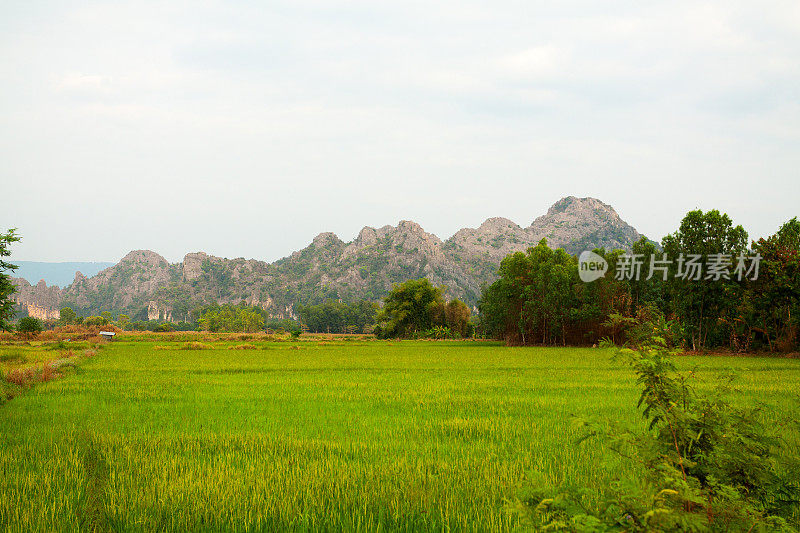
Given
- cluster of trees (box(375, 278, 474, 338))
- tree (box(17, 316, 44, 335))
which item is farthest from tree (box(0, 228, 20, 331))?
cluster of trees (box(375, 278, 474, 338))

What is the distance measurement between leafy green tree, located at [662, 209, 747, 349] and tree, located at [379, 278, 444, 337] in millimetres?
47189

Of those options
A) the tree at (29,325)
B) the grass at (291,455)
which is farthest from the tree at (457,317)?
the grass at (291,455)

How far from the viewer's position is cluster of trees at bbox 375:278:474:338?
83438 mm

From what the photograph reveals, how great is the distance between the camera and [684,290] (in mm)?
39594

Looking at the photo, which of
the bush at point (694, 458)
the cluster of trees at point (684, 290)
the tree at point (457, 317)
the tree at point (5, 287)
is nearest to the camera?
the bush at point (694, 458)

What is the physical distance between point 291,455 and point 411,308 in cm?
7659

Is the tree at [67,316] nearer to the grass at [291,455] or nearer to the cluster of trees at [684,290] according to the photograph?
the cluster of trees at [684,290]

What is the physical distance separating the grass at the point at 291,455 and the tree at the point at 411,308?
68025mm

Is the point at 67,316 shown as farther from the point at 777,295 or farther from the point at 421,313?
the point at 777,295

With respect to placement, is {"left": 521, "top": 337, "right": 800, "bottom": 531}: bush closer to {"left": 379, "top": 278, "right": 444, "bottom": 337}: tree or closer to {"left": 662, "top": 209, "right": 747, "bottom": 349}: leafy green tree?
{"left": 662, "top": 209, "right": 747, "bottom": 349}: leafy green tree

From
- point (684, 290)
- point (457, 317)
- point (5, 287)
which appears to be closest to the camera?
point (5, 287)

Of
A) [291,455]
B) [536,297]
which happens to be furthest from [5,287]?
[536,297]

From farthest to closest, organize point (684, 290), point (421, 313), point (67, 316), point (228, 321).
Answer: point (228, 321), point (67, 316), point (421, 313), point (684, 290)

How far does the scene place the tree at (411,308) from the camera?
83.5m
